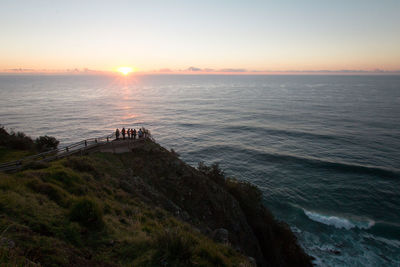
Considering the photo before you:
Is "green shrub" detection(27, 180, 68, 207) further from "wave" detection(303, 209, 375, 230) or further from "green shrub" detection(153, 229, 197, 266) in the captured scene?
"wave" detection(303, 209, 375, 230)

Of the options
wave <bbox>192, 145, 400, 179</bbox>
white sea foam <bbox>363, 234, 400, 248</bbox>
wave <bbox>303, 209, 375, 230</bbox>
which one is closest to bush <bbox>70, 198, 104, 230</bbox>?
wave <bbox>303, 209, 375, 230</bbox>

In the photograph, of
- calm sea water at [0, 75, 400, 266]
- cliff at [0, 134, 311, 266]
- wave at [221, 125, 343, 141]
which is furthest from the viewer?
wave at [221, 125, 343, 141]

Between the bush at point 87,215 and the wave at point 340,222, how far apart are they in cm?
2577

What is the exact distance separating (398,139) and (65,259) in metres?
62.4

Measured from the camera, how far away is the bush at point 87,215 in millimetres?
9266

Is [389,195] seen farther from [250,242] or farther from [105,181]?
[105,181]

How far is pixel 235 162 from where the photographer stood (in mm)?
41281

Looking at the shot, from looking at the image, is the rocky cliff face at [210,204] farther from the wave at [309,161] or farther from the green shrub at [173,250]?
the wave at [309,161]

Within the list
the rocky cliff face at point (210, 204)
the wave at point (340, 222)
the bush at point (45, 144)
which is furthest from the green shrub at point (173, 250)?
the wave at point (340, 222)

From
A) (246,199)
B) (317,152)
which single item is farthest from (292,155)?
(246,199)

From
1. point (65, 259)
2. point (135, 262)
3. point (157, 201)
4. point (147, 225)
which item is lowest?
point (157, 201)

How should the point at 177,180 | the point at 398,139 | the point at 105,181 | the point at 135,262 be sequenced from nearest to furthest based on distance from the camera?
the point at 135,262
the point at 105,181
the point at 177,180
the point at 398,139

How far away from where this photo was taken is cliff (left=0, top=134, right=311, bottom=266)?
292 inches

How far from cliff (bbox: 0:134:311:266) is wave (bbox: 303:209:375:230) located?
24.1 feet
